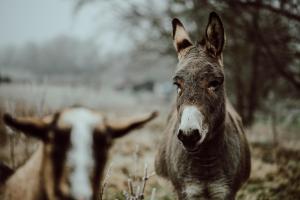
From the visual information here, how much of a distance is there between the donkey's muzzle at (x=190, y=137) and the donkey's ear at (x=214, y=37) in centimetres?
118

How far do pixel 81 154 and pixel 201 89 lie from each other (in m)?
2.41

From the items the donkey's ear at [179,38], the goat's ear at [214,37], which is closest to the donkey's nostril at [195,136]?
the goat's ear at [214,37]

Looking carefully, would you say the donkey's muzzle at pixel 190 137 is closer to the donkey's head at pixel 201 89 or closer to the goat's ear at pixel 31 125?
the donkey's head at pixel 201 89

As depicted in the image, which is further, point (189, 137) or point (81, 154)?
point (189, 137)

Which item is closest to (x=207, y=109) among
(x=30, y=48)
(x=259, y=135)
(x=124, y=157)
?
(x=124, y=157)

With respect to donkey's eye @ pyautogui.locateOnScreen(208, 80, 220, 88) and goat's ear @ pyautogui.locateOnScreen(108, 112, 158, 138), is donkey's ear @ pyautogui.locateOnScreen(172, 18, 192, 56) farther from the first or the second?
goat's ear @ pyautogui.locateOnScreen(108, 112, 158, 138)

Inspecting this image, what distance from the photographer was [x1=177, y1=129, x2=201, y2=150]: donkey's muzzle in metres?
3.70

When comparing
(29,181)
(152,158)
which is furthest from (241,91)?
(29,181)

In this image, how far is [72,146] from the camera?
1.92m

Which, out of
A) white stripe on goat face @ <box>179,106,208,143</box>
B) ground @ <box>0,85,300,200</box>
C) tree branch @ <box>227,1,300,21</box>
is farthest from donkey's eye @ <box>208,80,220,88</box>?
tree branch @ <box>227,1,300,21</box>

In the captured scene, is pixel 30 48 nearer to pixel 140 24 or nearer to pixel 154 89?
pixel 154 89

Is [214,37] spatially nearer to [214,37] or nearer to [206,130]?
[214,37]

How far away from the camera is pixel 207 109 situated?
Answer: 409 centimetres

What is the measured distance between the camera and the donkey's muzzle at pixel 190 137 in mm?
3699
